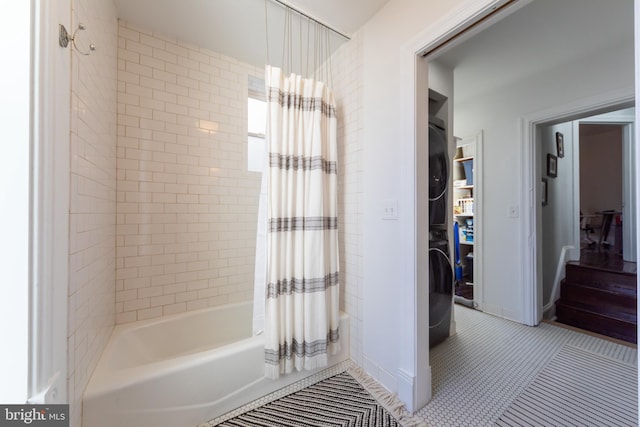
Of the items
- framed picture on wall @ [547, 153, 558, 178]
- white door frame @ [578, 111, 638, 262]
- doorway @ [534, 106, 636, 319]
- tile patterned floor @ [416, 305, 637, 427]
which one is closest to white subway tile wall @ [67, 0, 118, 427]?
tile patterned floor @ [416, 305, 637, 427]

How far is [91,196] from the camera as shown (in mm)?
1120

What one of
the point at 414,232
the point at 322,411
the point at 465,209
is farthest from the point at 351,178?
the point at 465,209

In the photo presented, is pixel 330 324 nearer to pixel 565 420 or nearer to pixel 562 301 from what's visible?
pixel 565 420

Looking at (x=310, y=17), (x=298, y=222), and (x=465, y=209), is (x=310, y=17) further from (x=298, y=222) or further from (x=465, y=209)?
(x=465, y=209)

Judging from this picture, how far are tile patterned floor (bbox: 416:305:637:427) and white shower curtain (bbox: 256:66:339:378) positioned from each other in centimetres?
75

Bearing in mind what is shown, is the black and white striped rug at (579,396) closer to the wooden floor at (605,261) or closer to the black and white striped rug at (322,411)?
the black and white striped rug at (322,411)

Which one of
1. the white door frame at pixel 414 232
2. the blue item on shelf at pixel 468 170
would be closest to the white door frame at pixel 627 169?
the blue item on shelf at pixel 468 170

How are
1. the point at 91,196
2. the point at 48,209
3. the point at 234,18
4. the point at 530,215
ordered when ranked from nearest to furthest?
the point at 48,209, the point at 91,196, the point at 234,18, the point at 530,215

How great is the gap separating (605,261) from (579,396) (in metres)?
2.40

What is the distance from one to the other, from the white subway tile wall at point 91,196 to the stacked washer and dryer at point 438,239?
2.04m

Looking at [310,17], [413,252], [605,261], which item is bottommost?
[605,261]

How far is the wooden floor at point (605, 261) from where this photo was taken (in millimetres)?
2525

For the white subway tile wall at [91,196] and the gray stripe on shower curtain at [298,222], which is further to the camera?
the gray stripe on shower curtain at [298,222]

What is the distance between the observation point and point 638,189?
2.32 feet
